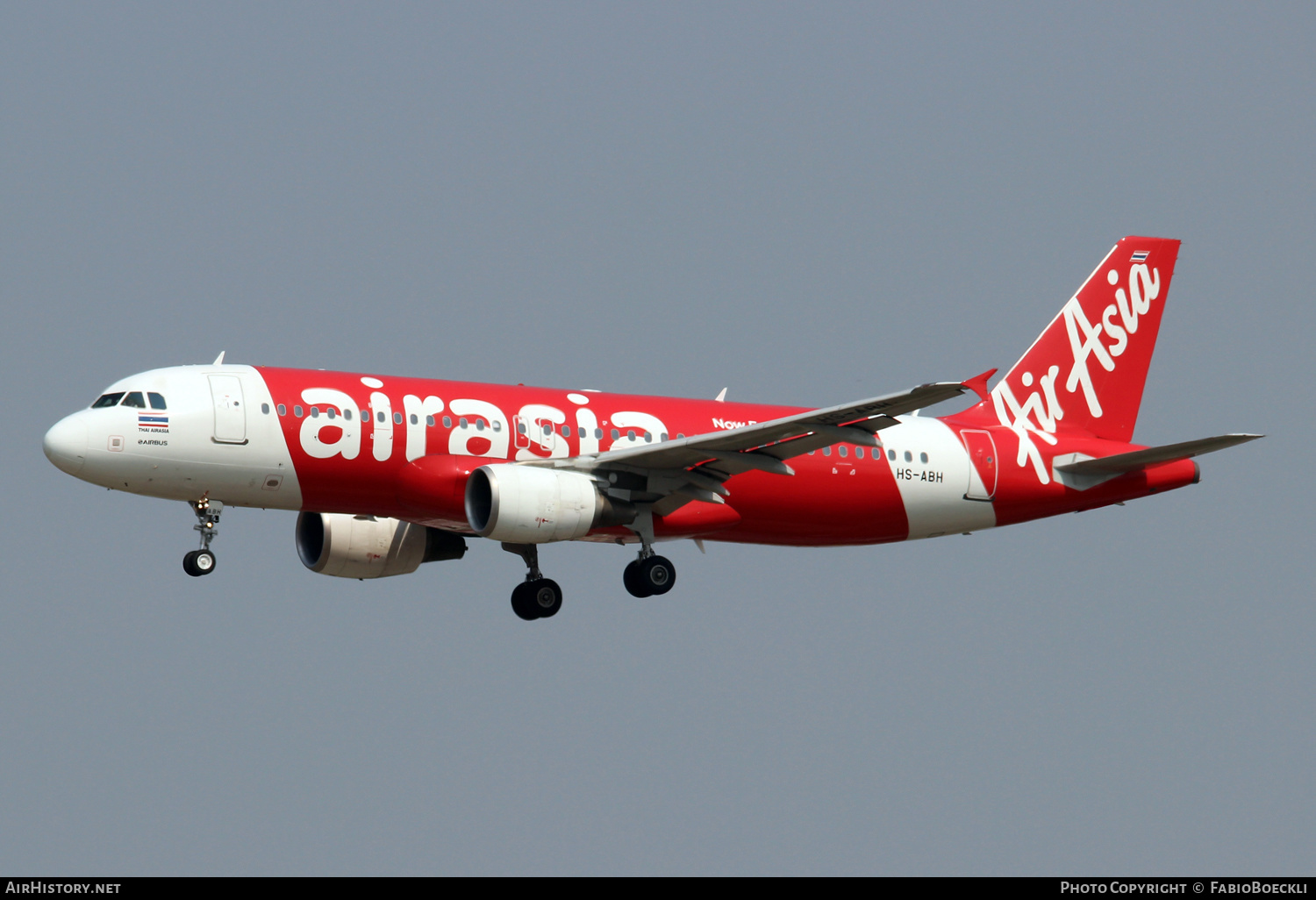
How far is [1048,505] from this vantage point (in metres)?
40.6

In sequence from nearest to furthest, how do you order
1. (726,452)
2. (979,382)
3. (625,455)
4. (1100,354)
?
1. (979,382)
2. (726,452)
3. (625,455)
4. (1100,354)

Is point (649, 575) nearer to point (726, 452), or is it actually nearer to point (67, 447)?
point (726, 452)

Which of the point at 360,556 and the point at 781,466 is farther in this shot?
the point at 360,556

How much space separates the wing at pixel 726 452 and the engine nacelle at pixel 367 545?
541cm

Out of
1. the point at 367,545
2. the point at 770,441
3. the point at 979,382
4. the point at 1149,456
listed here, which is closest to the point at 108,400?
the point at 367,545

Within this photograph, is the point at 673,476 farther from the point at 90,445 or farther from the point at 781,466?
the point at 90,445

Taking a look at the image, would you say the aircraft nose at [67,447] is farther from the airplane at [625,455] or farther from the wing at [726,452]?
the wing at [726,452]

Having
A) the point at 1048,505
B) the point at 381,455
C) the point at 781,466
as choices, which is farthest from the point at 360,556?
the point at 1048,505

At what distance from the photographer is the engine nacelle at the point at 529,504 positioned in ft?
112

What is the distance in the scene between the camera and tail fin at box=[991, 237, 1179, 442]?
4169cm

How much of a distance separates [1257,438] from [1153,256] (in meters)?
10.6

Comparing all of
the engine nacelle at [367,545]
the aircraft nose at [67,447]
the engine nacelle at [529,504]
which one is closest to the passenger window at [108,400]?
the aircraft nose at [67,447]

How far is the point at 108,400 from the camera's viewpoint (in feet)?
111

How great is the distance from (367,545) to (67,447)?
7796 millimetres
